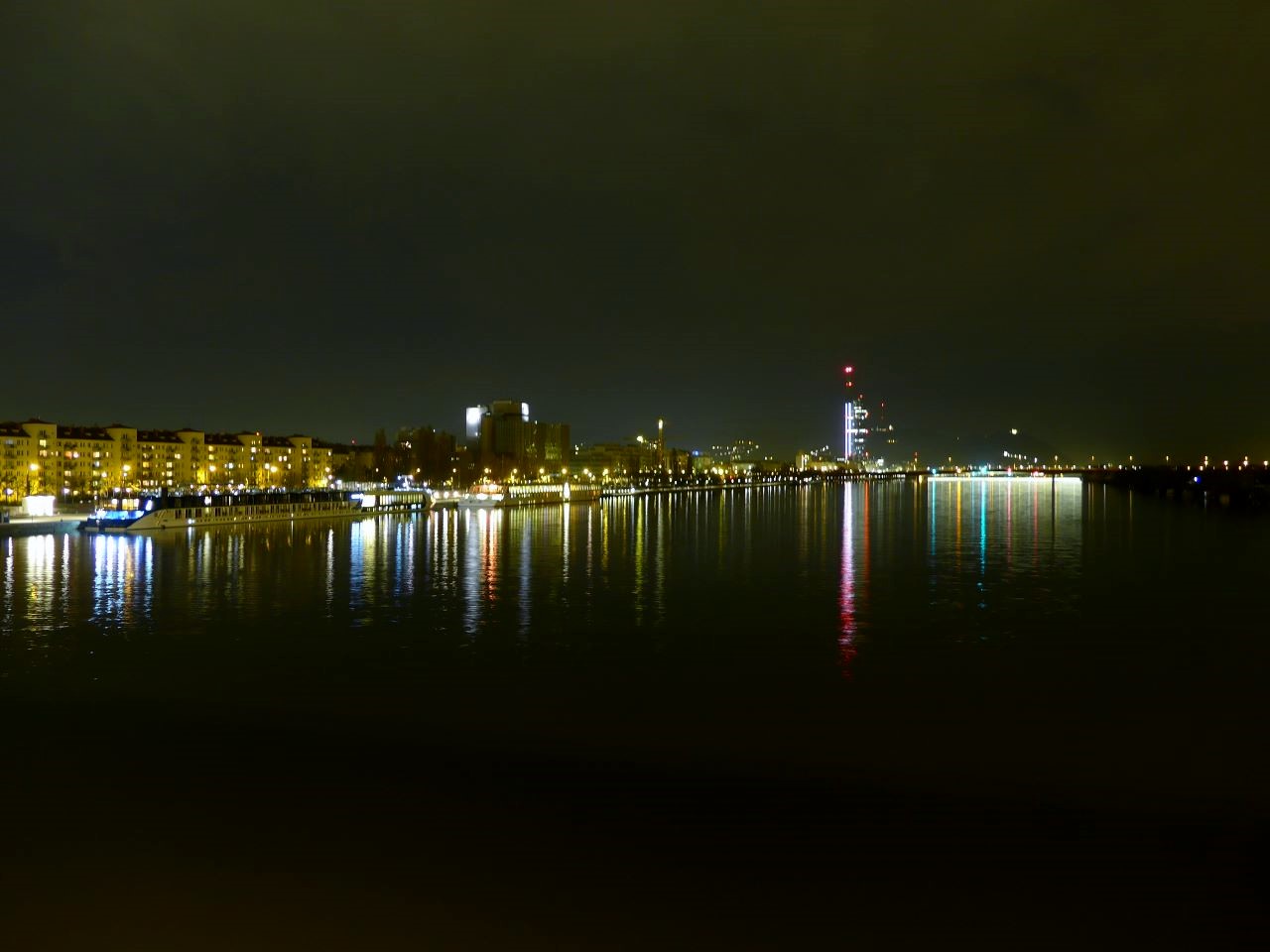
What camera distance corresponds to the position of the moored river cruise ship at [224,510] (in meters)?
32.9

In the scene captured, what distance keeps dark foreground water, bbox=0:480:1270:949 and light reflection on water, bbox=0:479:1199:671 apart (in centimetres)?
17

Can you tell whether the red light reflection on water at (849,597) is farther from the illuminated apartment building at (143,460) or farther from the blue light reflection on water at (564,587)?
the illuminated apartment building at (143,460)

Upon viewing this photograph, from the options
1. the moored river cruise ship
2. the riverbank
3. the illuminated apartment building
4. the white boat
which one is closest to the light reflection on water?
the riverbank

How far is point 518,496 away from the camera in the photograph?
206 ft

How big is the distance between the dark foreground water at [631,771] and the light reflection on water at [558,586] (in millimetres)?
166

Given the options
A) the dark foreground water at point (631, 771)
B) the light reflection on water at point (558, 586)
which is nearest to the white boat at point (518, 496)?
the light reflection on water at point (558, 586)

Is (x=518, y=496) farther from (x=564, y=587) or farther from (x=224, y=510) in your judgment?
(x=564, y=587)

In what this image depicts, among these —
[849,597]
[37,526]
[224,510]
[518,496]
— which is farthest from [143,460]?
[849,597]

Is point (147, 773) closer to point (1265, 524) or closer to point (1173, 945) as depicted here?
point (1173, 945)

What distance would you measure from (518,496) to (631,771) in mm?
56103

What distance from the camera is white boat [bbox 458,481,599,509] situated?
57.8m

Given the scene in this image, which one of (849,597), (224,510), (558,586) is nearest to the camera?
(849,597)

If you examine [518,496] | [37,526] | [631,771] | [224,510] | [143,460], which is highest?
[143,460]

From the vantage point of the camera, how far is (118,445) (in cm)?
7531
